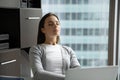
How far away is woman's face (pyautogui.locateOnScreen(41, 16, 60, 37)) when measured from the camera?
Result: 2172 mm

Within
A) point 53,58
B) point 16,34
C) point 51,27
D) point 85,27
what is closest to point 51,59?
point 53,58

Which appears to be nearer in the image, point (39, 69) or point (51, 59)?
point (39, 69)

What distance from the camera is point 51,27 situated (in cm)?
218

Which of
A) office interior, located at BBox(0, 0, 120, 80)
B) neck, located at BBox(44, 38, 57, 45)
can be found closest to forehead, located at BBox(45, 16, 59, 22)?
neck, located at BBox(44, 38, 57, 45)

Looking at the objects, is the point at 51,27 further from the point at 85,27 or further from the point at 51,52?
the point at 85,27

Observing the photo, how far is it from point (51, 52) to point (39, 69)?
0.28 meters

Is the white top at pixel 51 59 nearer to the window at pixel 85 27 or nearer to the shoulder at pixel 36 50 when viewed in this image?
the shoulder at pixel 36 50

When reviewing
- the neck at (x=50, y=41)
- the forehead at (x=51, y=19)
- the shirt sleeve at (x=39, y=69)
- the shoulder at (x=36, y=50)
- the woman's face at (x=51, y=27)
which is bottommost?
the shirt sleeve at (x=39, y=69)

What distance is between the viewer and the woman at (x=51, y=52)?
2119 millimetres

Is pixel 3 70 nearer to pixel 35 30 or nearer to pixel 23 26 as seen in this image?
pixel 23 26

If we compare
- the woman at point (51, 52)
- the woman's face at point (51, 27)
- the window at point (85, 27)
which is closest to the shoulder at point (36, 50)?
the woman at point (51, 52)

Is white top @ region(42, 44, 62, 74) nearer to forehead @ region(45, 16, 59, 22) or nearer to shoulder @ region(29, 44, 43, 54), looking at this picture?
shoulder @ region(29, 44, 43, 54)

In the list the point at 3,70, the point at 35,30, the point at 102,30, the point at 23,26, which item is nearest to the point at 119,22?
the point at 102,30

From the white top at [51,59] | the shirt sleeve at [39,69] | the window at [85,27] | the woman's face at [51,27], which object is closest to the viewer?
the shirt sleeve at [39,69]
